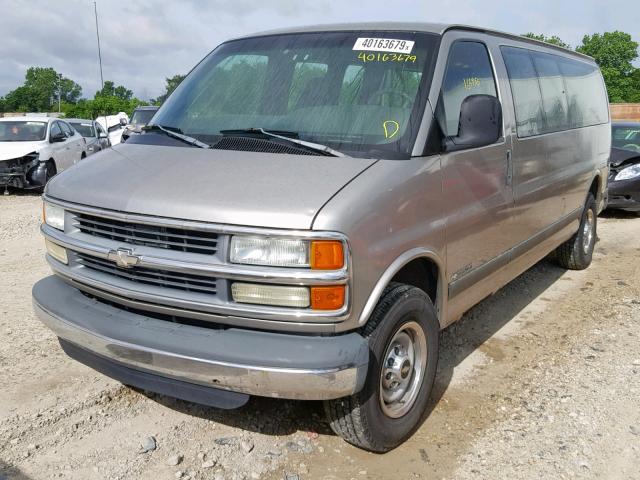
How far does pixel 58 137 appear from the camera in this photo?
14141 mm

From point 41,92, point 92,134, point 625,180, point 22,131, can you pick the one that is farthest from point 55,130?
point 41,92

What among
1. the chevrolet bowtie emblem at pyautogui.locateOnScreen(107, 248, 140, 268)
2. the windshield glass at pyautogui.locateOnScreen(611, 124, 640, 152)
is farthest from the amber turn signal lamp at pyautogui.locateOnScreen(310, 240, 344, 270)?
the windshield glass at pyautogui.locateOnScreen(611, 124, 640, 152)

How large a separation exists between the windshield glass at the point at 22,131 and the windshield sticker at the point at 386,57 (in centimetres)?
1178

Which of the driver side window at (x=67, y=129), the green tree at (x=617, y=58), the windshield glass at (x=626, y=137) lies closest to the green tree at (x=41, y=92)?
the green tree at (x=617, y=58)

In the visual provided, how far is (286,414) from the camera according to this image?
3.71 m

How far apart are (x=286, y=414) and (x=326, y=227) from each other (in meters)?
1.50

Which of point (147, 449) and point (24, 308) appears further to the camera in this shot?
point (24, 308)

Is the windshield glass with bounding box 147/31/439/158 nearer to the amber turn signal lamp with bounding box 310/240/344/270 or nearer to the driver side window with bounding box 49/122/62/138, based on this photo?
the amber turn signal lamp with bounding box 310/240/344/270

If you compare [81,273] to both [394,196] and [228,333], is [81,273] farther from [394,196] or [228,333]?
[394,196]

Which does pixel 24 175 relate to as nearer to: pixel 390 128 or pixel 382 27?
pixel 382 27

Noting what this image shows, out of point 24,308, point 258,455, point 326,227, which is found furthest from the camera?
point 24,308

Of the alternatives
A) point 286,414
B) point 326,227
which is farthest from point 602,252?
point 326,227

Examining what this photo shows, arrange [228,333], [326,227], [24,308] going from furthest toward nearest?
[24,308] < [228,333] < [326,227]

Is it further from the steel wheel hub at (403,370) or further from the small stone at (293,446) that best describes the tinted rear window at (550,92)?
the small stone at (293,446)
